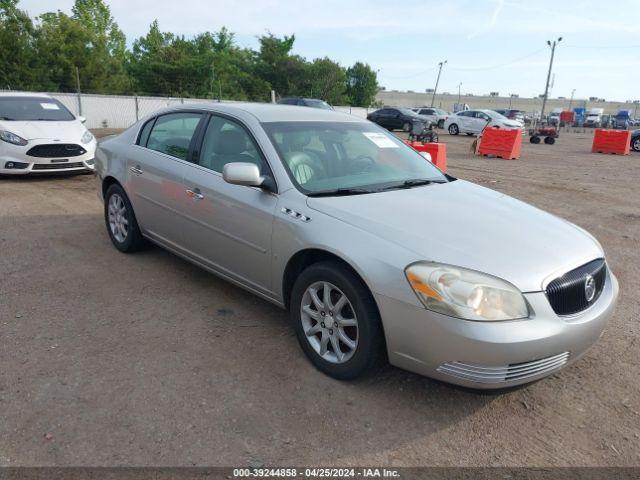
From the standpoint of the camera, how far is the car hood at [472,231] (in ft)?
8.63

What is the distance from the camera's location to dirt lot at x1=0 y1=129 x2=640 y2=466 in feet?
8.12

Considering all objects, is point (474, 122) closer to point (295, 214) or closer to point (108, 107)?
point (108, 107)

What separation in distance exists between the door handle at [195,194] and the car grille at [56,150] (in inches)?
243

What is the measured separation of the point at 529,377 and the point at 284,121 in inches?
95.7

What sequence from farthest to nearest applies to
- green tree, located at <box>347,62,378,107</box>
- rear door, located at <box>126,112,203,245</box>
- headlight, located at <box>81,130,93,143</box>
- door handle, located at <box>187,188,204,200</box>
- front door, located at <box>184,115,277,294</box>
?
green tree, located at <box>347,62,378,107</box> → headlight, located at <box>81,130,93,143</box> → rear door, located at <box>126,112,203,245</box> → door handle, located at <box>187,188,204,200</box> → front door, located at <box>184,115,277,294</box>

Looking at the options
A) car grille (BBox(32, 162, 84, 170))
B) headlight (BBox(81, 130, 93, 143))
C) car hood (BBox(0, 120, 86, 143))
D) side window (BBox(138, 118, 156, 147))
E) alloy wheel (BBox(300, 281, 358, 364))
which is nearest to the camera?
alloy wheel (BBox(300, 281, 358, 364))

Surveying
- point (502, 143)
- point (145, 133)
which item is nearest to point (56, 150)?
point (145, 133)

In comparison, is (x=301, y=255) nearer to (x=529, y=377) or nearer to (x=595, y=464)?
(x=529, y=377)

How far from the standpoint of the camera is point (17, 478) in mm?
2236

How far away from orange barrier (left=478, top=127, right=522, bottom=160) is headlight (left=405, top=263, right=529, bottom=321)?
15516mm

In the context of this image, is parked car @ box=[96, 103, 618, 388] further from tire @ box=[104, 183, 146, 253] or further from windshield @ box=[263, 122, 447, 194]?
tire @ box=[104, 183, 146, 253]

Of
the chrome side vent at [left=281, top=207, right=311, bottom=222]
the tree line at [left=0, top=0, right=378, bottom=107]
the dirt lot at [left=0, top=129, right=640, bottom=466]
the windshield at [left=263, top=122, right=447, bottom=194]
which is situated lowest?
the dirt lot at [left=0, top=129, right=640, bottom=466]

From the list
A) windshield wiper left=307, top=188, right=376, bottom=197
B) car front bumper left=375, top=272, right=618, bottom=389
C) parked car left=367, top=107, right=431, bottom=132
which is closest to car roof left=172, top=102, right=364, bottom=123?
windshield wiper left=307, top=188, right=376, bottom=197

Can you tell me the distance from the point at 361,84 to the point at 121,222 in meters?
59.4
